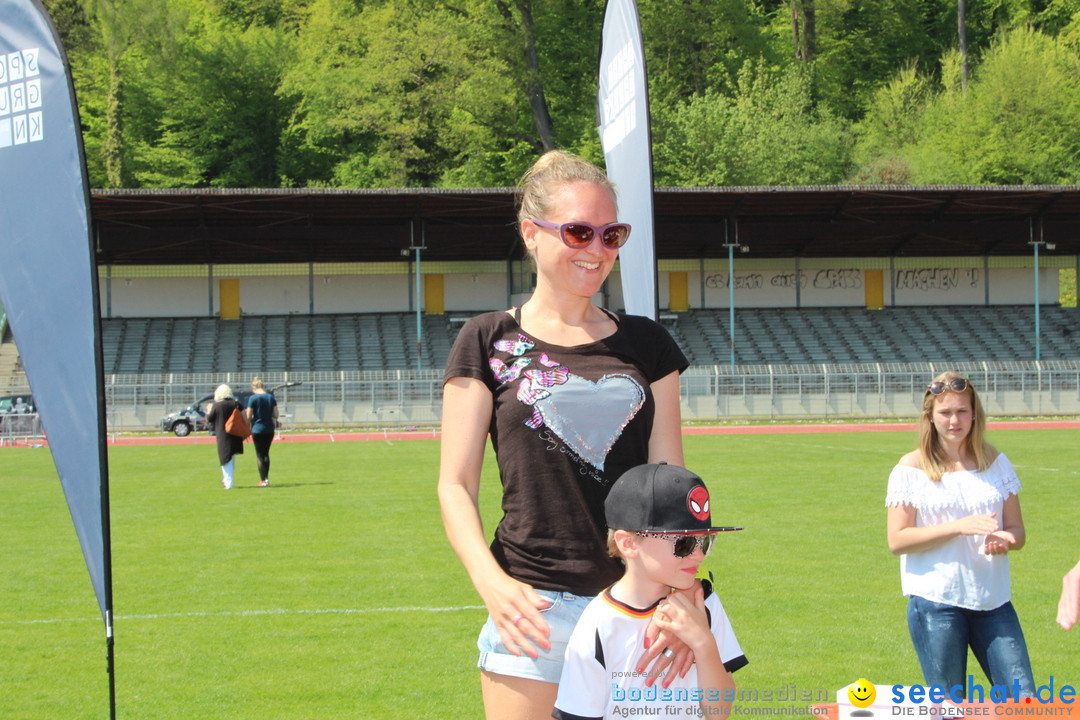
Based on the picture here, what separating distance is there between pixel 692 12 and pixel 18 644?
209 ft

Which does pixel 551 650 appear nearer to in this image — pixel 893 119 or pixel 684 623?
pixel 684 623

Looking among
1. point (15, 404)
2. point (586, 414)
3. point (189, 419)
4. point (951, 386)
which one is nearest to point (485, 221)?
point (189, 419)

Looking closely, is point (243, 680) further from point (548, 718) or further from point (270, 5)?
point (270, 5)

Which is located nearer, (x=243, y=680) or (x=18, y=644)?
(x=243, y=680)

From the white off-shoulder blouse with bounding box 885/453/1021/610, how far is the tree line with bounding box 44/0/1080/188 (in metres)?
54.8

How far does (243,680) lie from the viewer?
725 centimetres

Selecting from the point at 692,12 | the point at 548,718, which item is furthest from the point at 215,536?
the point at 692,12

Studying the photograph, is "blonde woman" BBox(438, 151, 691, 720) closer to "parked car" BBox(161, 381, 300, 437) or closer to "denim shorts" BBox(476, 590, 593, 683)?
"denim shorts" BBox(476, 590, 593, 683)

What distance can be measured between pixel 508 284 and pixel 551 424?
4745 centimetres

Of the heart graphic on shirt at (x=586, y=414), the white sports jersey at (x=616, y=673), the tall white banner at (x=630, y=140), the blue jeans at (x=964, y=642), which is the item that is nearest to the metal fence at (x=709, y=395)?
the tall white banner at (x=630, y=140)

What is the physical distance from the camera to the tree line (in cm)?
6109

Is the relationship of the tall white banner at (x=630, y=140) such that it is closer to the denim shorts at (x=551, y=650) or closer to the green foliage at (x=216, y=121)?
the denim shorts at (x=551, y=650)

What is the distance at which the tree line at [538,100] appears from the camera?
200ft

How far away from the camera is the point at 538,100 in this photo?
2544 inches
